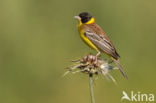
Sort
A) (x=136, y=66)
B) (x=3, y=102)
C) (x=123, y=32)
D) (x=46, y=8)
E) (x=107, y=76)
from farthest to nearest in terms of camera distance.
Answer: (x=46, y=8) → (x=123, y=32) → (x=136, y=66) → (x=3, y=102) → (x=107, y=76)

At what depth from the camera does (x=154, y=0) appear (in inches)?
484

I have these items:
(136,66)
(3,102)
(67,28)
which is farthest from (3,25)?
(136,66)

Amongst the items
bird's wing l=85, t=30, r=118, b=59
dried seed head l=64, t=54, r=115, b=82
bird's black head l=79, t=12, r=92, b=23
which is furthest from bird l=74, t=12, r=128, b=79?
dried seed head l=64, t=54, r=115, b=82

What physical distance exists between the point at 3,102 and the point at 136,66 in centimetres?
243

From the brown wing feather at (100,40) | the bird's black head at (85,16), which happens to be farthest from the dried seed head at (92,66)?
the bird's black head at (85,16)

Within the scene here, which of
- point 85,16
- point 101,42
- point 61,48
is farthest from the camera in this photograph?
point 61,48

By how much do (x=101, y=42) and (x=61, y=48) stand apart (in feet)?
7.06

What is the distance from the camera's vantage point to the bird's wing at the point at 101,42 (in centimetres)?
851

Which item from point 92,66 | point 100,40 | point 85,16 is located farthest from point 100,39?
point 92,66

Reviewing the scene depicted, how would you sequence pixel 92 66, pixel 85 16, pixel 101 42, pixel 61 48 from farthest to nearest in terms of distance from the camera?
pixel 61 48 < pixel 85 16 < pixel 101 42 < pixel 92 66

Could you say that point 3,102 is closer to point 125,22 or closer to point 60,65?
point 60,65

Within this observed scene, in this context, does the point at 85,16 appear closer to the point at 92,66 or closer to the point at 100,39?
the point at 100,39

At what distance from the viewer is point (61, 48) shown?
10719 millimetres

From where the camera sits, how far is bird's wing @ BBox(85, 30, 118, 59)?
27.9ft
